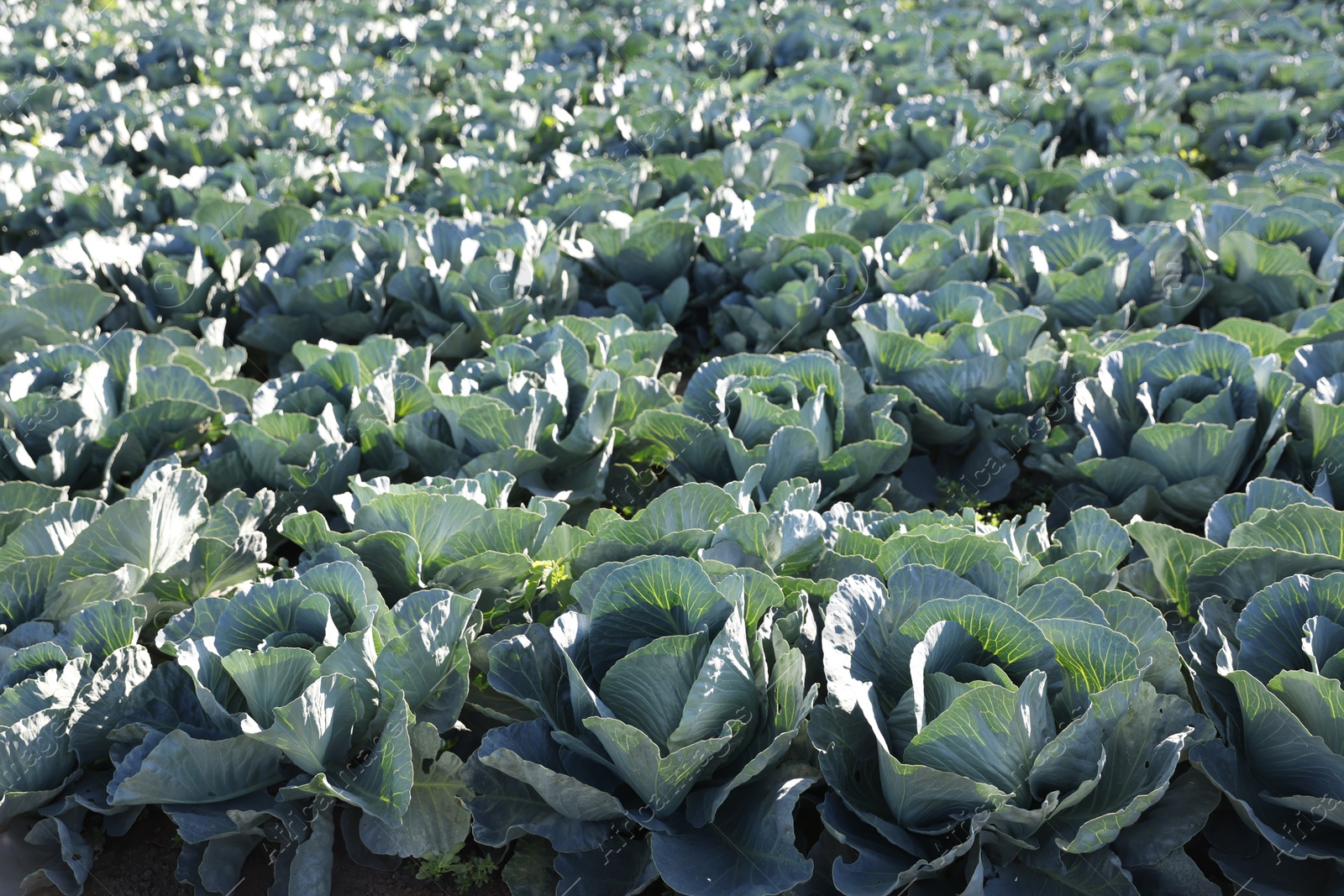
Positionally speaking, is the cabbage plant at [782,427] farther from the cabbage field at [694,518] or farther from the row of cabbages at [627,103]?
the row of cabbages at [627,103]

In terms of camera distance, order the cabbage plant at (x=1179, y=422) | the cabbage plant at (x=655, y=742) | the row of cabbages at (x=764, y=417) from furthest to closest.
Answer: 1. the row of cabbages at (x=764, y=417)
2. the cabbage plant at (x=1179, y=422)
3. the cabbage plant at (x=655, y=742)

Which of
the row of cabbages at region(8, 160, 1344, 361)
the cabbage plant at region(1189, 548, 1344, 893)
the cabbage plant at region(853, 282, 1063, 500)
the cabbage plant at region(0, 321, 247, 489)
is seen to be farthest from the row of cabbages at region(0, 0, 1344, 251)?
the cabbage plant at region(1189, 548, 1344, 893)

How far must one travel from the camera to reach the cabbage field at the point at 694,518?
7.75 ft

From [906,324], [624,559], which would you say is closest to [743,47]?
[906,324]

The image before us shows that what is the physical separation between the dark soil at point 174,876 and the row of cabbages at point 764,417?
118 centimetres

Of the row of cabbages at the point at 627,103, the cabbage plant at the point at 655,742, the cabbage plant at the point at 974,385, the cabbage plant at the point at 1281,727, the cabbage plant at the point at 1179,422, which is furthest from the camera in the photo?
the row of cabbages at the point at 627,103

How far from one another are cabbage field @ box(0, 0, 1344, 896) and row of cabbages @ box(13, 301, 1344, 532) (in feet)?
0.07

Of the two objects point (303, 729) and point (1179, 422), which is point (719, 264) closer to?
point (1179, 422)

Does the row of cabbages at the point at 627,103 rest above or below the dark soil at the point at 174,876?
above

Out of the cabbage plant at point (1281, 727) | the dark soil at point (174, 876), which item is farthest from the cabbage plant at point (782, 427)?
the dark soil at point (174, 876)

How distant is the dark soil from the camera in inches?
112

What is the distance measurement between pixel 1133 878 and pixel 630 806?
1.26m

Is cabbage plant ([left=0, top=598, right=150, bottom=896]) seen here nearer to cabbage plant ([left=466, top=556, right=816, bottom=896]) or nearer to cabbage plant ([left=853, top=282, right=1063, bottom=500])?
cabbage plant ([left=466, top=556, right=816, bottom=896])

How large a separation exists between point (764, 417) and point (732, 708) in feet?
4.78
